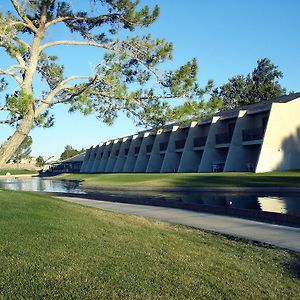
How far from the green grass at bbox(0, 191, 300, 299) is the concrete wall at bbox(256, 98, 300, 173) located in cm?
2946

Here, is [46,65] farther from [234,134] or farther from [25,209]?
[234,134]

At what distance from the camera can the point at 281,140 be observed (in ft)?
126

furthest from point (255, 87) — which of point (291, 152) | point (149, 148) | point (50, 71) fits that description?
point (50, 71)

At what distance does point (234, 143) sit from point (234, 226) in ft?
100

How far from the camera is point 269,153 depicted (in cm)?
3791

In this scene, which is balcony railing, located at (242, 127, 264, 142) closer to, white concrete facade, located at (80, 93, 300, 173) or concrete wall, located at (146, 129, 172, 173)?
white concrete facade, located at (80, 93, 300, 173)

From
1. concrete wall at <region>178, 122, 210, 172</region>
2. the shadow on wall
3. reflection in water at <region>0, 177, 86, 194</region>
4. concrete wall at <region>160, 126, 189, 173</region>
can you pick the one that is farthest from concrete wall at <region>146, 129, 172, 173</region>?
the shadow on wall

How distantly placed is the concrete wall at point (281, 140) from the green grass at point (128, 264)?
29.5 m

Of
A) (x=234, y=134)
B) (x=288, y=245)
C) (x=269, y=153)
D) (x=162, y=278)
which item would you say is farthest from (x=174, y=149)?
(x=162, y=278)

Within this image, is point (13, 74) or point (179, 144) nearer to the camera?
point (13, 74)

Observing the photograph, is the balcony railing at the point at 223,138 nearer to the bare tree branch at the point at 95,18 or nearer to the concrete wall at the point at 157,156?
the concrete wall at the point at 157,156

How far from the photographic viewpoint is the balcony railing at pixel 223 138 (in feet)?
146

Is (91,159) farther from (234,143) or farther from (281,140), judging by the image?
(281,140)

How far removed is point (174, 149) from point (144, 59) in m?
41.4
